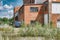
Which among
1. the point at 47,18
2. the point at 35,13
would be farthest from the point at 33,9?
the point at 47,18

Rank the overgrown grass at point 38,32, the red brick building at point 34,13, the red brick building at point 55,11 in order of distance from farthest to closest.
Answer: the red brick building at point 34,13, the red brick building at point 55,11, the overgrown grass at point 38,32

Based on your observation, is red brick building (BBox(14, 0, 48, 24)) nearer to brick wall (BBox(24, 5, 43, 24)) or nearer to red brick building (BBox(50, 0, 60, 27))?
brick wall (BBox(24, 5, 43, 24))

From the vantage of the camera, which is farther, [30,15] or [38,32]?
[30,15]

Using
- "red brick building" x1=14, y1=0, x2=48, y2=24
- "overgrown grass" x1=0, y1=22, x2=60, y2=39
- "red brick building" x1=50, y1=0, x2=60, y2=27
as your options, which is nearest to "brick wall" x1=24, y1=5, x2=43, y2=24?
"red brick building" x1=14, y1=0, x2=48, y2=24

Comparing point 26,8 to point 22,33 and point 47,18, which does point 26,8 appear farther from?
point 22,33

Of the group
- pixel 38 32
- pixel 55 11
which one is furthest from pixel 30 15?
pixel 38 32

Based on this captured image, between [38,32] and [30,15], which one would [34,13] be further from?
[38,32]

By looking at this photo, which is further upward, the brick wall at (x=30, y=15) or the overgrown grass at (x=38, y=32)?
the overgrown grass at (x=38, y=32)

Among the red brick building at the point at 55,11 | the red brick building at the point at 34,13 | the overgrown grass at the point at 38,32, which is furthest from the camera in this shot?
the red brick building at the point at 34,13

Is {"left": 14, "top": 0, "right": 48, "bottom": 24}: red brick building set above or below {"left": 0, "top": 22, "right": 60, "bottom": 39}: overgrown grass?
below

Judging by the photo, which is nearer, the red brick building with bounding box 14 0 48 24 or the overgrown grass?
the overgrown grass

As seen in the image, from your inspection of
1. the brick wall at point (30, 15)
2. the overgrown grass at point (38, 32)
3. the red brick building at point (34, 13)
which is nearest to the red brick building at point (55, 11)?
the red brick building at point (34, 13)

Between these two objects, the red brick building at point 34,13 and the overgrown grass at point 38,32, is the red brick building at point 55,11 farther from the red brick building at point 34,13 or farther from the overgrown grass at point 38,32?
the overgrown grass at point 38,32

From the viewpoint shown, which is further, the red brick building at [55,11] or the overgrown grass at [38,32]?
the red brick building at [55,11]
